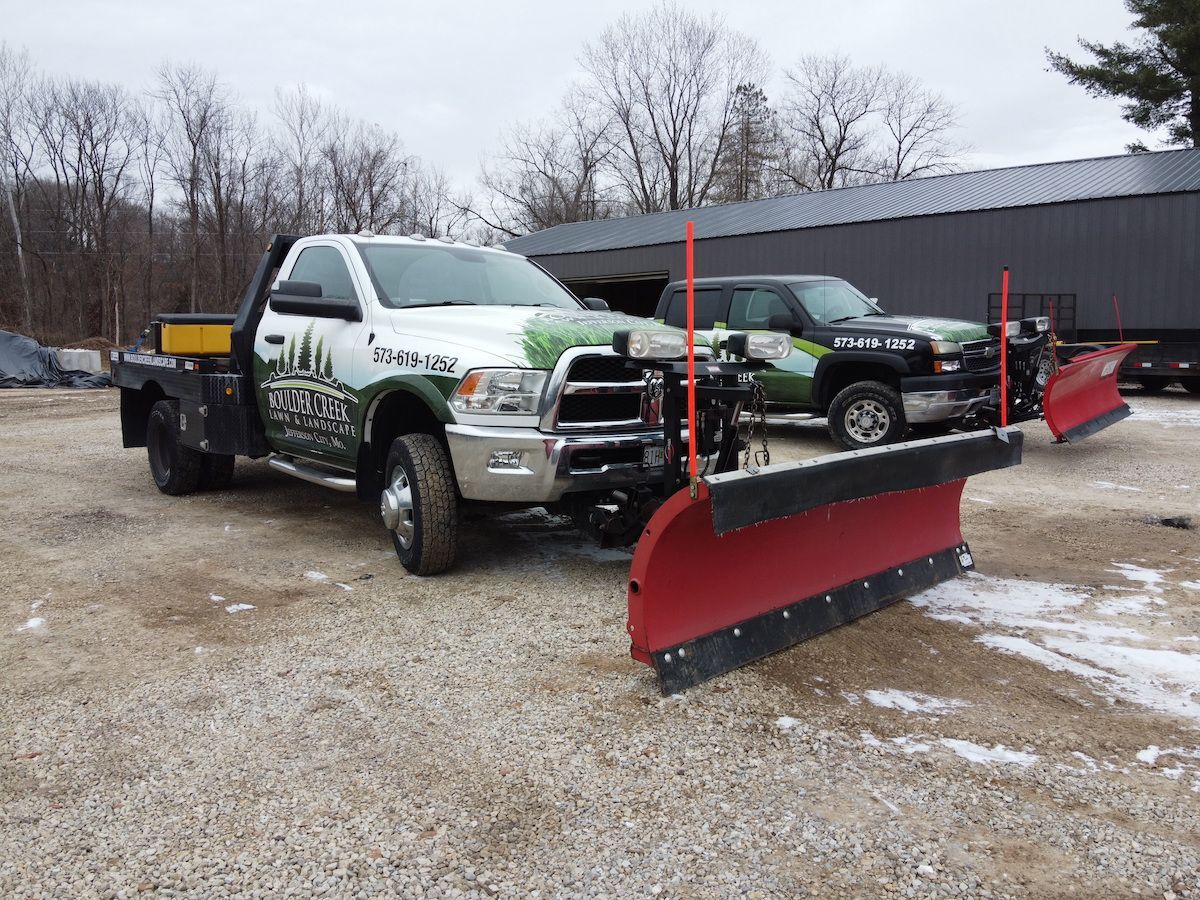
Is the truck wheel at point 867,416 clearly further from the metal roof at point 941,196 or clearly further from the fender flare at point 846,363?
the metal roof at point 941,196

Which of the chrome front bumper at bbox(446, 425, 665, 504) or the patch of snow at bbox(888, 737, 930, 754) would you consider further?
the chrome front bumper at bbox(446, 425, 665, 504)

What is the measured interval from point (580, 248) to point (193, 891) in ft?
88.8

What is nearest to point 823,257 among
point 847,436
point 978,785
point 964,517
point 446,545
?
point 847,436

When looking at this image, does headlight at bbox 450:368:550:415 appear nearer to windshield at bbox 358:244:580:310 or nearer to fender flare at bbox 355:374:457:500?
fender flare at bbox 355:374:457:500

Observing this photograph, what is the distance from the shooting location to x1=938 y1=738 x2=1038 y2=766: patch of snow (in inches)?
122

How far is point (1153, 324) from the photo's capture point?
58.2 feet

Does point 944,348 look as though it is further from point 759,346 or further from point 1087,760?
point 1087,760

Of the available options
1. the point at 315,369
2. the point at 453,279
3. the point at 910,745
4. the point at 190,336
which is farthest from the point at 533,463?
the point at 190,336

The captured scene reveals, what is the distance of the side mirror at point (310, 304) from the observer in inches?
223

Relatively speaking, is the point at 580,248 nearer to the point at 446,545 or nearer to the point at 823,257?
the point at 823,257

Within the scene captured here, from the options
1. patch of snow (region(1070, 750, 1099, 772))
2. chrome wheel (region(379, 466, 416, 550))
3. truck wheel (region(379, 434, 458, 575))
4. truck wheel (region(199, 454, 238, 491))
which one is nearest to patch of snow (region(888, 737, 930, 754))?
patch of snow (region(1070, 750, 1099, 772))

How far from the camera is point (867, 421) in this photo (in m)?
9.40

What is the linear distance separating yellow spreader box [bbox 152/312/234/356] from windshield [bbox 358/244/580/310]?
2.41 metres

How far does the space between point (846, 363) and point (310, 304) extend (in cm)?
580
